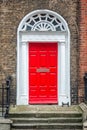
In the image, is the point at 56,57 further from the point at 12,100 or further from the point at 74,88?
the point at 12,100

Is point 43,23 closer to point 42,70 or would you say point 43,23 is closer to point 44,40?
point 44,40

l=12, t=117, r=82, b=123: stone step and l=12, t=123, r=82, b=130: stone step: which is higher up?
l=12, t=117, r=82, b=123: stone step

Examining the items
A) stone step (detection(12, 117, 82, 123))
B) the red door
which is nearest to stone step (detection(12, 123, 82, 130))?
stone step (detection(12, 117, 82, 123))

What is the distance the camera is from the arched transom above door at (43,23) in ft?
42.2

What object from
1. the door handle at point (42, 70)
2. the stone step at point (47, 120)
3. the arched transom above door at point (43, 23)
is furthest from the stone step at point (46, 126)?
the arched transom above door at point (43, 23)

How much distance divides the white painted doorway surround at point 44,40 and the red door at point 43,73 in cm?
16

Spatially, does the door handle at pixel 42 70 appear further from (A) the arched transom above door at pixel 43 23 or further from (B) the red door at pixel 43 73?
(A) the arched transom above door at pixel 43 23

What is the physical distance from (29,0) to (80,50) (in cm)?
239

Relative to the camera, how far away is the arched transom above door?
12875 millimetres

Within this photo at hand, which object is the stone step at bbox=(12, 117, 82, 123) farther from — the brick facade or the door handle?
the door handle

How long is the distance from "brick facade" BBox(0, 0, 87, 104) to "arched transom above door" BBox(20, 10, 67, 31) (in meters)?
0.25

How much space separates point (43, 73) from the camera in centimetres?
1298

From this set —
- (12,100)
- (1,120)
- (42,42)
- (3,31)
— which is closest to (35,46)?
(42,42)

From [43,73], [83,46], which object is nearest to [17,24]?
[43,73]
